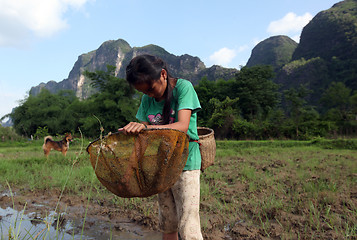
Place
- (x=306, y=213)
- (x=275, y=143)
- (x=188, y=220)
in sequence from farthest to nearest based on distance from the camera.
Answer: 1. (x=275, y=143)
2. (x=306, y=213)
3. (x=188, y=220)

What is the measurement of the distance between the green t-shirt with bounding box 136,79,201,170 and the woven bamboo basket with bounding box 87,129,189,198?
26 centimetres

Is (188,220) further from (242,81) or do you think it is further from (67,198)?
(242,81)

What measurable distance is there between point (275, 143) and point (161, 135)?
14052mm

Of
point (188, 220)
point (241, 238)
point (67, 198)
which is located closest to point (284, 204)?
point (241, 238)

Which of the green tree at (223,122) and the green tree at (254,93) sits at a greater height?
the green tree at (254,93)

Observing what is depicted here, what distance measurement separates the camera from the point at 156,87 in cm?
137

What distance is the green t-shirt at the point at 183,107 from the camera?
1.34 metres

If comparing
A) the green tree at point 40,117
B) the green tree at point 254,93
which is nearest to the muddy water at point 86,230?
the green tree at point 254,93

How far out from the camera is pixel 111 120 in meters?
22.8

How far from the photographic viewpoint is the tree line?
18.9m

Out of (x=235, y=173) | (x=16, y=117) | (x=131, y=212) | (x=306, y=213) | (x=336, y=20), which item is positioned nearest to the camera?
(x=306, y=213)

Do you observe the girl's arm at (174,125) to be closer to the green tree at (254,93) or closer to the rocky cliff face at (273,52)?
Answer: the green tree at (254,93)

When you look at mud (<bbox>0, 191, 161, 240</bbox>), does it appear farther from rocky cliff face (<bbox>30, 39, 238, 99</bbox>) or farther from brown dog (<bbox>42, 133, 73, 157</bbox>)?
rocky cliff face (<bbox>30, 39, 238, 99</bbox>)

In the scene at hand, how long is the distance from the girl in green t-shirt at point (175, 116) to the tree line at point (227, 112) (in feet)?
50.2
